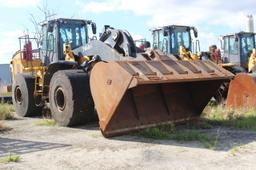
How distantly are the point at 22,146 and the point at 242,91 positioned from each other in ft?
18.9

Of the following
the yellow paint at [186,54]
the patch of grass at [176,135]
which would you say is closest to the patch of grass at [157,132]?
the patch of grass at [176,135]

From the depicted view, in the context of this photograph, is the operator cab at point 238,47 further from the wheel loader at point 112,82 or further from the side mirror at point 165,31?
the wheel loader at point 112,82

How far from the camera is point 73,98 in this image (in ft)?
34.8

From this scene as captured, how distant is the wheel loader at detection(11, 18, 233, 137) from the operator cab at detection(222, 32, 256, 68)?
9355mm

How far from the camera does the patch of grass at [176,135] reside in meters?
8.86

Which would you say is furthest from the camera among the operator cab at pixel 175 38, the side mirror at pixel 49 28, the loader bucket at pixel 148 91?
the operator cab at pixel 175 38

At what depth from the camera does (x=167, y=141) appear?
8.95 m

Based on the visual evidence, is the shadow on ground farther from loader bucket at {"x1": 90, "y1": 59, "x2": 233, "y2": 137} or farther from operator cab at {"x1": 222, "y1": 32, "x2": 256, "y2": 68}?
operator cab at {"x1": 222, "y1": 32, "x2": 256, "y2": 68}

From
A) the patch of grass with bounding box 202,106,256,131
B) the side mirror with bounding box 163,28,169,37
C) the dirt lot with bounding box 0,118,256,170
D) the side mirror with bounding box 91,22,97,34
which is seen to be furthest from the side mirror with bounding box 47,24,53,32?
the side mirror with bounding box 163,28,169,37

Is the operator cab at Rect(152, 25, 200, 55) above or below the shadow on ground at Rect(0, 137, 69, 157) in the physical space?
above

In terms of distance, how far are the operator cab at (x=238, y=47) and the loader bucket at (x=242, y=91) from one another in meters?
9.03

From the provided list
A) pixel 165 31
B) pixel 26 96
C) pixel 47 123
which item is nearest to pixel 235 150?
pixel 47 123

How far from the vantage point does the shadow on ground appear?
8375 millimetres

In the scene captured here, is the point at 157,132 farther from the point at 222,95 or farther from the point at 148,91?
the point at 222,95
